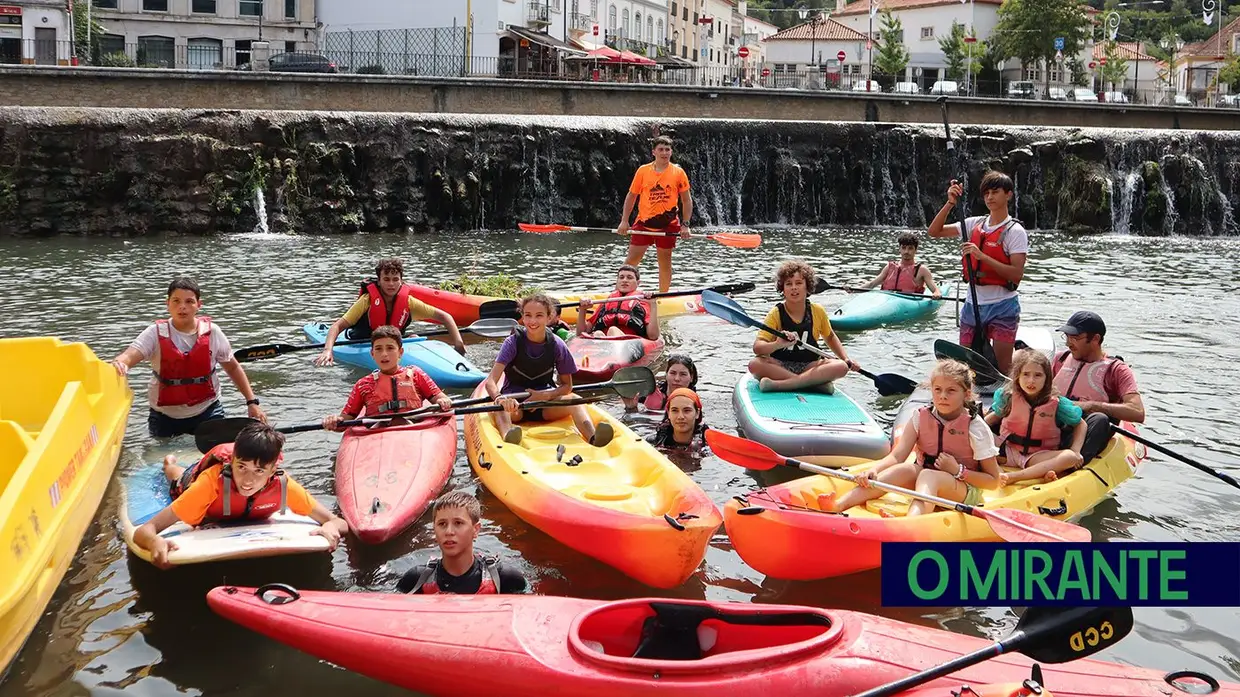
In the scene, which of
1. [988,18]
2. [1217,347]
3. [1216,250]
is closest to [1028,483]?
[1217,347]

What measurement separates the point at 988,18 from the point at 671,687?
2694 inches

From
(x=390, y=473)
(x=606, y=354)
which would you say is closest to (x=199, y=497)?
(x=390, y=473)

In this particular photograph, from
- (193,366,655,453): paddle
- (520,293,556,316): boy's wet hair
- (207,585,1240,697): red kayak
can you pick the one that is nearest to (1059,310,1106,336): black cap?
(193,366,655,453): paddle

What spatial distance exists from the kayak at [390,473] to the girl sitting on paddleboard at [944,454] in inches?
81.4

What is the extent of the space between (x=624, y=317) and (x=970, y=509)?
520 cm

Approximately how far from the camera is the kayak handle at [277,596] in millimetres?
4211

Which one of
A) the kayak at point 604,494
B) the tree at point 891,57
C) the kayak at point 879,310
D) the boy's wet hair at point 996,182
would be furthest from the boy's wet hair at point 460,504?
the tree at point 891,57

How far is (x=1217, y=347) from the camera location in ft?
37.0

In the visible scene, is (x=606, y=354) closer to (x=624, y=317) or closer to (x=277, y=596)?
(x=624, y=317)

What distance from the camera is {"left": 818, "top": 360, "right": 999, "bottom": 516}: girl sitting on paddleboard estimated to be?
17.8 feet

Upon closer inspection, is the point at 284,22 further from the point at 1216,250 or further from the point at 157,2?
the point at 1216,250

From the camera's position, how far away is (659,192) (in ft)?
37.1

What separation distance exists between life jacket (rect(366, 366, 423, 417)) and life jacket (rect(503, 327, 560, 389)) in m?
0.60

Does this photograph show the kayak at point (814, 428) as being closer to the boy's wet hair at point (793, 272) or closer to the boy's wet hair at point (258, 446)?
the boy's wet hair at point (793, 272)
